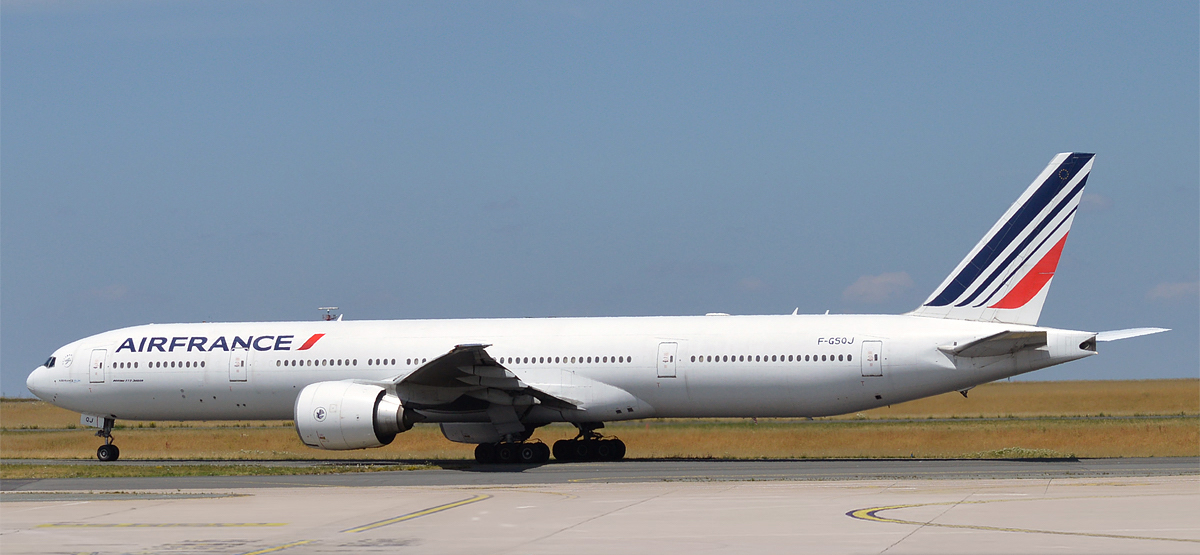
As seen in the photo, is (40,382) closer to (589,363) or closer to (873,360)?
(589,363)

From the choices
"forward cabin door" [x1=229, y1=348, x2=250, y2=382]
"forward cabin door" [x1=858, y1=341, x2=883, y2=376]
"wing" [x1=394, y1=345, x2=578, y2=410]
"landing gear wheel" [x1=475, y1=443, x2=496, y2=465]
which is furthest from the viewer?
"forward cabin door" [x1=229, y1=348, x2=250, y2=382]

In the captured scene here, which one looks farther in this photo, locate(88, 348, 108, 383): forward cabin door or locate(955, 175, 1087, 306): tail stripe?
locate(88, 348, 108, 383): forward cabin door

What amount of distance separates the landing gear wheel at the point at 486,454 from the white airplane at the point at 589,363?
0.04m

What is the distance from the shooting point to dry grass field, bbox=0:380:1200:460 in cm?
3316

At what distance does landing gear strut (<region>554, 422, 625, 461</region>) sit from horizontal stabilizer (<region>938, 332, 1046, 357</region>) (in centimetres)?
815

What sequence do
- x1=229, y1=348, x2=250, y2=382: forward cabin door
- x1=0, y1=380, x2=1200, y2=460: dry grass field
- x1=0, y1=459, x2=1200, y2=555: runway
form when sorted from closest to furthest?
x1=0, y1=459, x2=1200, y2=555: runway < x1=229, y1=348, x2=250, y2=382: forward cabin door < x1=0, y1=380, x2=1200, y2=460: dry grass field

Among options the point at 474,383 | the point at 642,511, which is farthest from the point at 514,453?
the point at 642,511

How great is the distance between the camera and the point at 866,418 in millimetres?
47250

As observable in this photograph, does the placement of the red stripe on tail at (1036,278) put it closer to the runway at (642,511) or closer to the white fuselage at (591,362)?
the white fuselage at (591,362)

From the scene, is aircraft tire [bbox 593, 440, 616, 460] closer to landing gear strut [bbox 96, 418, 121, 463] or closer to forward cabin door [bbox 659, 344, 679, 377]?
forward cabin door [bbox 659, 344, 679, 377]

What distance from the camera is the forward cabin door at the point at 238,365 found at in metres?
31.1

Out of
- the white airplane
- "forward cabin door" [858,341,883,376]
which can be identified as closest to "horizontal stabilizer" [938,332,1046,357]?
the white airplane

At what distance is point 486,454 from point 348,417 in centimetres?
372

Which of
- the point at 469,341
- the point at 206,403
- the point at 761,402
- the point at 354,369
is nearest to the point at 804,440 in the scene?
the point at 761,402
